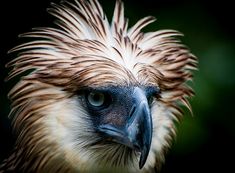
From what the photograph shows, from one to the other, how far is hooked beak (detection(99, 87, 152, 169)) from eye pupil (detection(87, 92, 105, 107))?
6.5 inches

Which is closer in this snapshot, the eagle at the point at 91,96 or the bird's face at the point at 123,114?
the bird's face at the point at 123,114

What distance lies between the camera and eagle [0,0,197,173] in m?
4.01

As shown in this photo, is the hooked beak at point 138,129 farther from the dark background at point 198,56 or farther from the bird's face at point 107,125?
the dark background at point 198,56

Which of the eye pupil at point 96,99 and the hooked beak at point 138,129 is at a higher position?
the eye pupil at point 96,99

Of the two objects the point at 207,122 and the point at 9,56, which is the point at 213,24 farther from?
the point at 9,56

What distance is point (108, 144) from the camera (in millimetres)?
4184

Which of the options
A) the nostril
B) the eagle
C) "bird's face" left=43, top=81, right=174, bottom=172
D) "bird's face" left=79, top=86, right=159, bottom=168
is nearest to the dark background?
the eagle

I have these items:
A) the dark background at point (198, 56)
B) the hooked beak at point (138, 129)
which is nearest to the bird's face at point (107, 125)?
the hooked beak at point (138, 129)

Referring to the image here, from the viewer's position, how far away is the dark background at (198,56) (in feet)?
18.7

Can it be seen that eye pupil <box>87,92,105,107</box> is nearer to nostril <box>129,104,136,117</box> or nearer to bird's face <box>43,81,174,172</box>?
bird's face <box>43,81,174,172</box>

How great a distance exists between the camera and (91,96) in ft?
13.4

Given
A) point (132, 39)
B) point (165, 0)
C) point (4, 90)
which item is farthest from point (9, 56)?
point (132, 39)

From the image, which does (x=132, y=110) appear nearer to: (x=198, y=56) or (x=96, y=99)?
(x=96, y=99)

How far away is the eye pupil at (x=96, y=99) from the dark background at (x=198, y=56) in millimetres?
1571
